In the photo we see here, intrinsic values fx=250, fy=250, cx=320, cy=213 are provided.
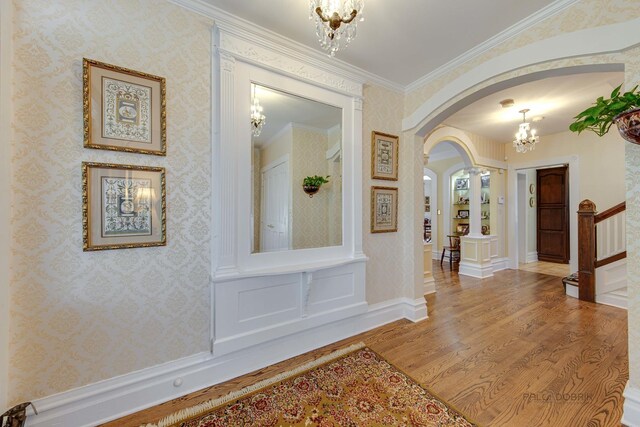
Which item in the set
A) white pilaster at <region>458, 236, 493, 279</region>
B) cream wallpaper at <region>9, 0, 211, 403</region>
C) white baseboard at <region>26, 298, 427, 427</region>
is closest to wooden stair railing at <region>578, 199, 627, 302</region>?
white pilaster at <region>458, 236, 493, 279</region>

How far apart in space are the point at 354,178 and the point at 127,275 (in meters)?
2.05

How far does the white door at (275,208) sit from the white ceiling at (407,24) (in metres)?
1.10

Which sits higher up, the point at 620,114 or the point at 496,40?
the point at 496,40

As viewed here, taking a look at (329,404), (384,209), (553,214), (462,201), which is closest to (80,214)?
(329,404)

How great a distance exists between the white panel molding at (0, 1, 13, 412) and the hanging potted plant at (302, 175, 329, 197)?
6.05 ft

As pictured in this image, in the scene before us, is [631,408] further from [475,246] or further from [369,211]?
[475,246]

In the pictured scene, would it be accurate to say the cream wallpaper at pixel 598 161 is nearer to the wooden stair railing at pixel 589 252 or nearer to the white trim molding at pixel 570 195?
the white trim molding at pixel 570 195

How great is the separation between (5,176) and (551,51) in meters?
3.49

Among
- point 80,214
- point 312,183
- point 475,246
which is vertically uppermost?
point 312,183

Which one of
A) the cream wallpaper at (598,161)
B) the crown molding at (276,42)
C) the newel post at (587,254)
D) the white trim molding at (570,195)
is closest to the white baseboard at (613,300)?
the newel post at (587,254)

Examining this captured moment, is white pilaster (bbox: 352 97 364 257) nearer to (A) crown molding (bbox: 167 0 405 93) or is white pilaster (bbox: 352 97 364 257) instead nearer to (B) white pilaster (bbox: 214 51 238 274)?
(A) crown molding (bbox: 167 0 405 93)

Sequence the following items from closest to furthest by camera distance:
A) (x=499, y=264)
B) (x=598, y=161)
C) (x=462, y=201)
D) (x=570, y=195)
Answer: (x=598, y=161) → (x=570, y=195) → (x=499, y=264) → (x=462, y=201)

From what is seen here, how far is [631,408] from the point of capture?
58.5 inches

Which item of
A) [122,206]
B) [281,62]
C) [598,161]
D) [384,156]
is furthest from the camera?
[598,161]
